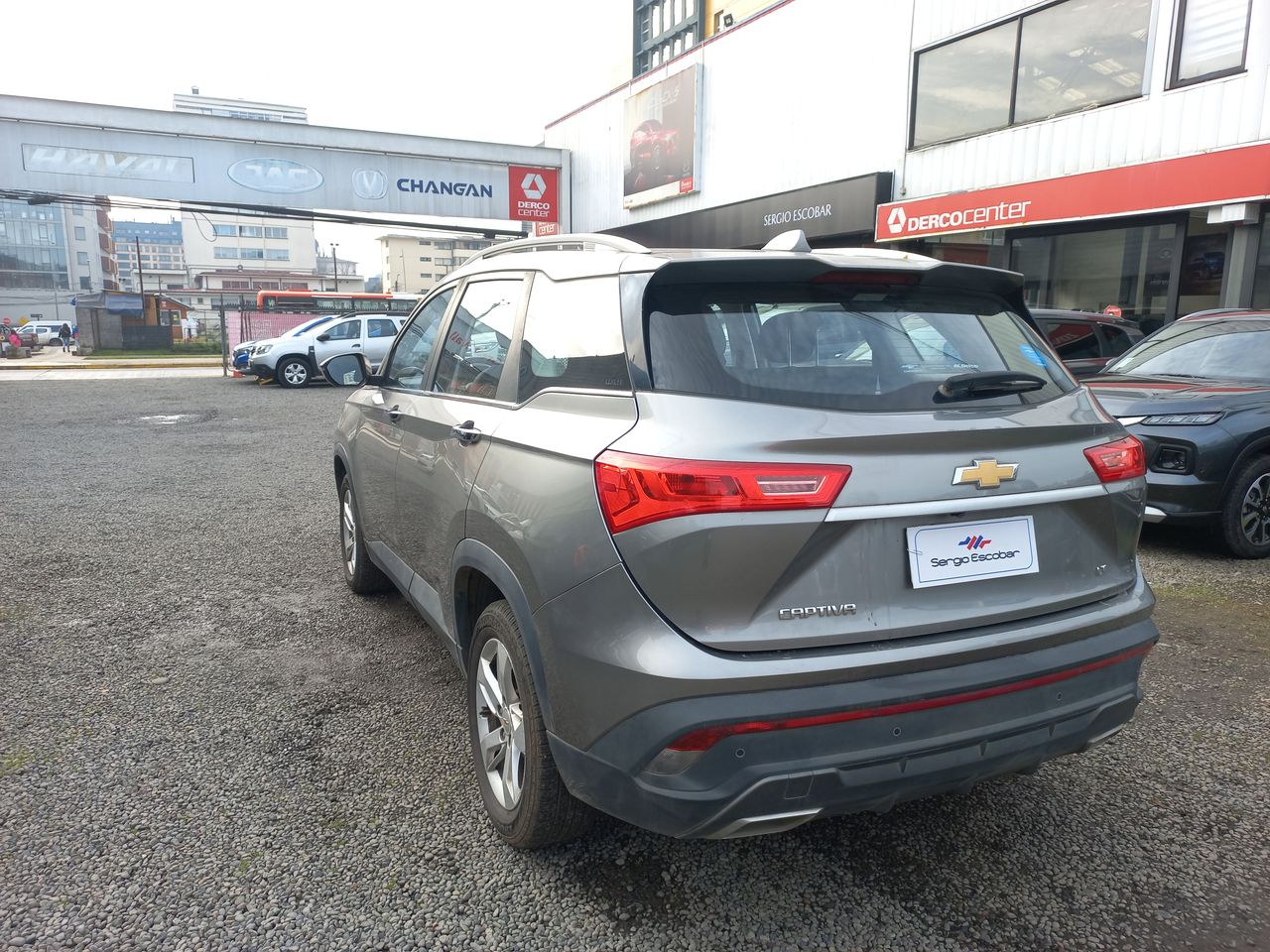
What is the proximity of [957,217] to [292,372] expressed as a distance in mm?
15052

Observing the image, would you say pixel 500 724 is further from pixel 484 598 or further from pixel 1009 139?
pixel 1009 139

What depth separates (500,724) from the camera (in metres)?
2.53

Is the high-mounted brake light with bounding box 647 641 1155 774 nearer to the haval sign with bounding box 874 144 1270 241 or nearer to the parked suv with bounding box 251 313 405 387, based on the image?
the haval sign with bounding box 874 144 1270 241

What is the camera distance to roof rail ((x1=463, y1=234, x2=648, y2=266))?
2.52 metres

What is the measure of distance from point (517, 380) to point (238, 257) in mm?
132147

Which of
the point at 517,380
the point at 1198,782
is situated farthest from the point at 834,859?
the point at 517,380

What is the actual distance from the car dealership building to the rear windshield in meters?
10.4

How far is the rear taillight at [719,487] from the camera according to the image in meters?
1.83

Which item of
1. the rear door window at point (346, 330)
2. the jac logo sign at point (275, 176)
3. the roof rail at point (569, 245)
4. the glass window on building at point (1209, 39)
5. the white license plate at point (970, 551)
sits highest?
the jac logo sign at point (275, 176)

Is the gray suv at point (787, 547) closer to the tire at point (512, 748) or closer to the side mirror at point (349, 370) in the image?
the tire at point (512, 748)

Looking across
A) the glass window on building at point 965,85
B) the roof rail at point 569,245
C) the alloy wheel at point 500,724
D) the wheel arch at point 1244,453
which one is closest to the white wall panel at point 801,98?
the glass window on building at point 965,85

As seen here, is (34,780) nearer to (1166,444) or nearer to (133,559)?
(133,559)

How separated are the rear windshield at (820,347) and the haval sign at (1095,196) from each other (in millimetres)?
10300

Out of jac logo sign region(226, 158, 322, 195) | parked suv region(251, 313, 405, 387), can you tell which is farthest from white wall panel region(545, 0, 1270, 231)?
jac logo sign region(226, 158, 322, 195)
